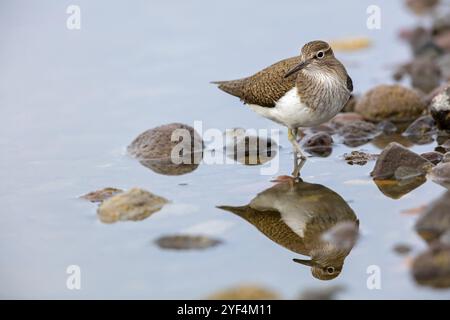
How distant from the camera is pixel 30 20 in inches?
797

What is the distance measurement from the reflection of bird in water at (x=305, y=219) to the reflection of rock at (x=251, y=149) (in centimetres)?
157

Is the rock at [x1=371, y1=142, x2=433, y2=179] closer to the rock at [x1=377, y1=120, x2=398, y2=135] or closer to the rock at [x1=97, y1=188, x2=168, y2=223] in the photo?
the rock at [x1=377, y1=120, x2=398, y2=135]

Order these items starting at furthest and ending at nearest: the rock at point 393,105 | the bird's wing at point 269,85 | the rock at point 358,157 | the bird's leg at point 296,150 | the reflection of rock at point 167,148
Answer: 1. the rock at point 393,105
2. the reflection of rock at point 167,148
3. the bird's leg at point 296,150
4. the rock at point 358,157
5. the bird's wing at point 269,85

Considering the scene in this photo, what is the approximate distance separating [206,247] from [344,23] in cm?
1161

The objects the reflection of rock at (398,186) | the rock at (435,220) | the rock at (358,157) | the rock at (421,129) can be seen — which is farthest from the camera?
the rock at (421,129)

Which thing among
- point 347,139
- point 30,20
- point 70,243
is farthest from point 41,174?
point 30,20

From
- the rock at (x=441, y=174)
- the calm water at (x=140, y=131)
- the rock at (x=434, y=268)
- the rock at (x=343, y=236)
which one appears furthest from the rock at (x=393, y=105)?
the rock at (x=434, y=268)

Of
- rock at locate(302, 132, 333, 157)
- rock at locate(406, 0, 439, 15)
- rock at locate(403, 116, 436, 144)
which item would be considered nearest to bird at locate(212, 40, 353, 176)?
rock at locate(302, 132, 333, 157)

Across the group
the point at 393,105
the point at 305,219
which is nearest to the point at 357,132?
the point at 393,105

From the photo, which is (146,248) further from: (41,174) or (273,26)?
(273,26)

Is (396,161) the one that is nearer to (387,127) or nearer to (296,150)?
(296,150)

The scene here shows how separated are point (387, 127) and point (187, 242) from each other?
5936 mm

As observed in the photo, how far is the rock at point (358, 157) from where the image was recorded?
12.7 metres

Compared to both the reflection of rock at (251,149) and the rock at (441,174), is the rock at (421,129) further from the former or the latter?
the rock at (441,174)
